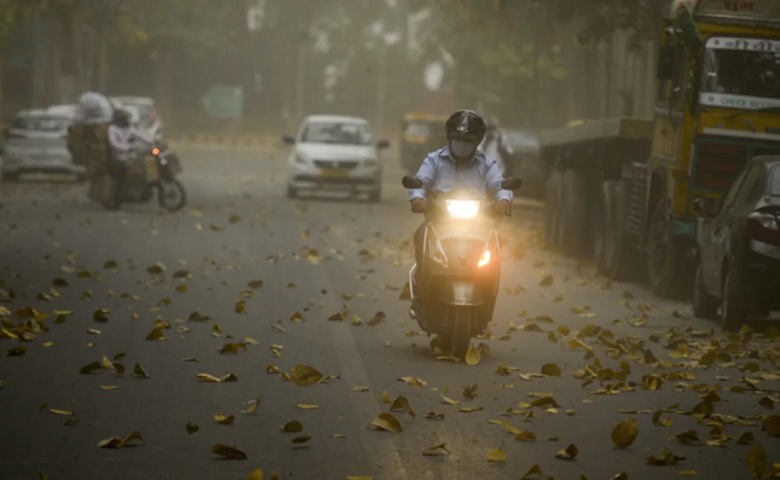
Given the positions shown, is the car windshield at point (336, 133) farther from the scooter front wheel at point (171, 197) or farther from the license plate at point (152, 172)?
the license plate at point (152, 172)

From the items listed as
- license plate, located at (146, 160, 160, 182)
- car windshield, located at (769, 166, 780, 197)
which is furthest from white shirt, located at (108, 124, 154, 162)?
car windshield, located at (769, 166, 780, 197)

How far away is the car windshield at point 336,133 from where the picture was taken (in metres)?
40.1

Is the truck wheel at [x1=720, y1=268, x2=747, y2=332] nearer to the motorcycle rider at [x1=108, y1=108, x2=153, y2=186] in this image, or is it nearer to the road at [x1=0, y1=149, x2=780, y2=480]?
the road at [x1=0, y1=149, x2=780, y2=480]

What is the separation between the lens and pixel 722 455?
9.09 m

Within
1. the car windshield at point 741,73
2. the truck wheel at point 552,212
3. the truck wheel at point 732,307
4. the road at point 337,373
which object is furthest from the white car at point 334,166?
the truck wheel at point 732,307

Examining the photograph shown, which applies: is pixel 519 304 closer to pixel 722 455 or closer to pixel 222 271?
pixel 222 271

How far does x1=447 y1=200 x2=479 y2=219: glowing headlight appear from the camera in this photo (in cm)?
1277

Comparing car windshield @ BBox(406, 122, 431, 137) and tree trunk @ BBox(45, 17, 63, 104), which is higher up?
tree trunk @ BBox(45, 17, 63, 104)

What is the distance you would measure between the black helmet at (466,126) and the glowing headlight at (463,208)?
46 centimetres

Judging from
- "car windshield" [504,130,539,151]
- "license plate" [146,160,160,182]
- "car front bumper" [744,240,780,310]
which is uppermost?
"car front bumper" [744,240,780,310]

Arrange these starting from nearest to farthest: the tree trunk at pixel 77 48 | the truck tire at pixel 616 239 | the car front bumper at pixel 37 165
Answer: the truck tire at pixel 616 239 → the car front bumper at pixel 37 165 → the tree trunk at pixel 77 48

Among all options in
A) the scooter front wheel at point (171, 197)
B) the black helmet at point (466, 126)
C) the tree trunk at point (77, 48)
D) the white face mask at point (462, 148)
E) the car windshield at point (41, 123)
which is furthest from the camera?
the tree trunk at point (77, 48)

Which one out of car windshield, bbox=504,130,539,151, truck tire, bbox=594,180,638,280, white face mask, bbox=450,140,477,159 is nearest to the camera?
white face mask, bbox=450,140,477,159

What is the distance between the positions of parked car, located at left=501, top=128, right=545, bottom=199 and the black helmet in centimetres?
2518
